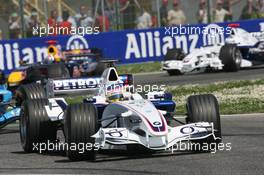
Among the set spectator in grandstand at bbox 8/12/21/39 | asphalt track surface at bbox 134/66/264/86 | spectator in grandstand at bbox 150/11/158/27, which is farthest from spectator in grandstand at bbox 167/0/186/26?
spectator in grandstand at bbox 8/12/21/39

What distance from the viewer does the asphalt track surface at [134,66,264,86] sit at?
2316 centimetres

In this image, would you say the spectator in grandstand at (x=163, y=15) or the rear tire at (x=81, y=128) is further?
the spectator in grandstand at (x=163, y=15)

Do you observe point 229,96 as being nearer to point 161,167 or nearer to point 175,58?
point 175,58

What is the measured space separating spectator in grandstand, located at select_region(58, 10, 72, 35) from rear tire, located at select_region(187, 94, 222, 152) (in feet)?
59.1

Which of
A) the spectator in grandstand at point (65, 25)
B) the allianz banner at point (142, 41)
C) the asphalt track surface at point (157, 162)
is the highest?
the spectator in grandstand at point (65, 25)

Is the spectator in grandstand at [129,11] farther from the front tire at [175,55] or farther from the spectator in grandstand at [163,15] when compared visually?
the front tire at [175,55]

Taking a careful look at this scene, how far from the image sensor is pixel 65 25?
1111 inches

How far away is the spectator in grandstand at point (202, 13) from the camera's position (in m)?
29.5

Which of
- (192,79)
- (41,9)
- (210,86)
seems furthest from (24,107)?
(41,9)

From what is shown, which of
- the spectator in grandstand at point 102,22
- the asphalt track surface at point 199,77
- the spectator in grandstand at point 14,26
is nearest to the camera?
the asphalt track surface at point 199,77

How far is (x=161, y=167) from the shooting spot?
9047 millimetres

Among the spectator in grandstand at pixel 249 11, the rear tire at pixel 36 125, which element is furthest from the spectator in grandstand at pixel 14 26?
the rear tire at pixel 36 125

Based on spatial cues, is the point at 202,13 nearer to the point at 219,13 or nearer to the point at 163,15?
the point at 219,13

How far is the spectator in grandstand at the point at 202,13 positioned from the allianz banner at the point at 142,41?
50 centimetres
